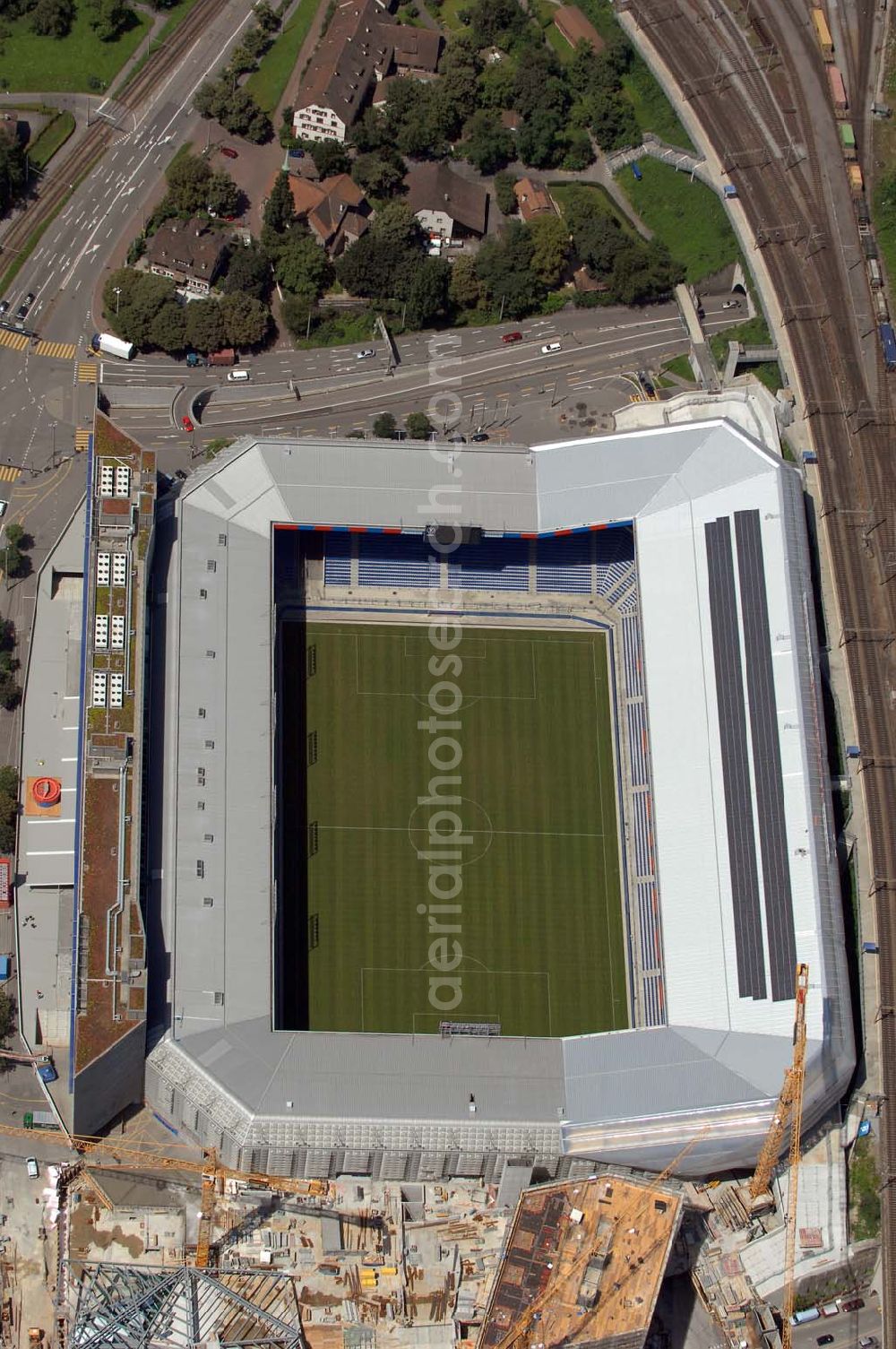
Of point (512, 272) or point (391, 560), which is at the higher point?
point (512, 272)

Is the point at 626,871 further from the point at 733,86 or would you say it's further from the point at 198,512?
the point at 733,86

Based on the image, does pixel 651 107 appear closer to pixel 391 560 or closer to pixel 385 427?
Result: pixel 385 427

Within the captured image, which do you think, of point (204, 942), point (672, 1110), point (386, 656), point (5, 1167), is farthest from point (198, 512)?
point (672, 1110)

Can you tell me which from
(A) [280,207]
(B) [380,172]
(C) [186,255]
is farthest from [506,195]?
(C) [186,255]

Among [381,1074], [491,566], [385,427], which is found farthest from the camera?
[385,427]

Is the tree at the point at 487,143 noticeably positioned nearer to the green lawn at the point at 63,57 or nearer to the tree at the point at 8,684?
the green lawn at the point at 63,57

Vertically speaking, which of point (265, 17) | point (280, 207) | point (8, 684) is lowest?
point (8, 684)

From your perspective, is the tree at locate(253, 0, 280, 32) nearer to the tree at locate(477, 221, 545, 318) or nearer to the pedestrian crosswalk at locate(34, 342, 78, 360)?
the tree at locate(477, 221, 545, 318)

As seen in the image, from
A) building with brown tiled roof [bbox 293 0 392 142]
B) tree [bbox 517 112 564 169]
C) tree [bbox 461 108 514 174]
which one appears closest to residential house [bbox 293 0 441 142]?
building with brown tiled roof [bbox 293 0 392 142]
